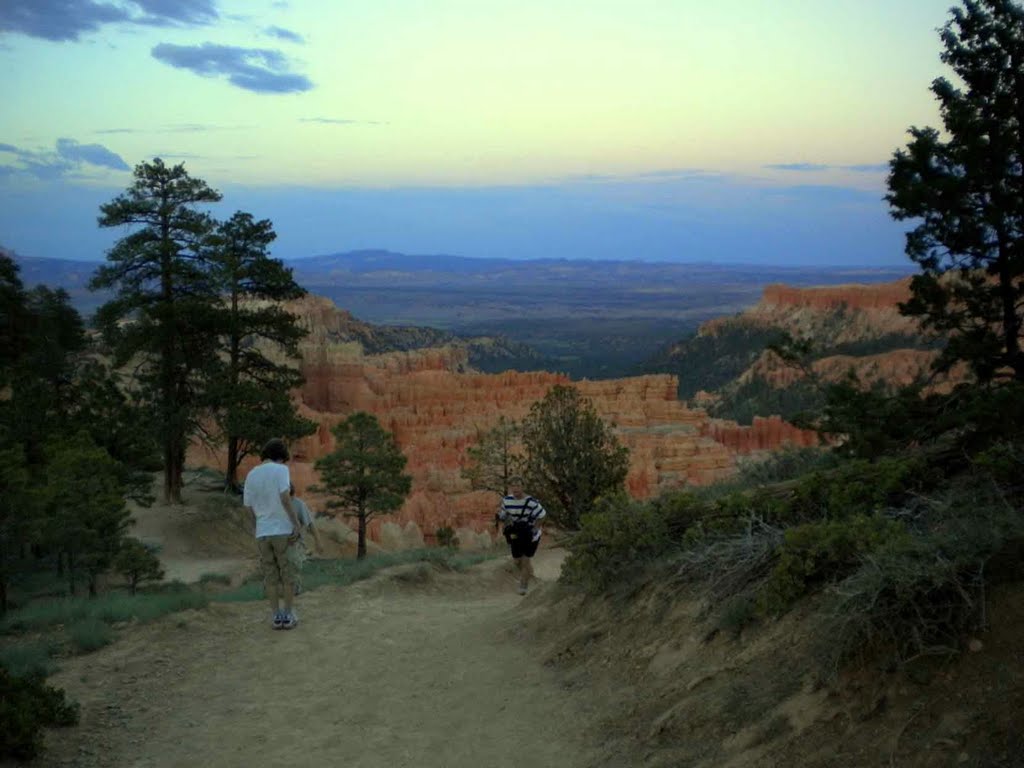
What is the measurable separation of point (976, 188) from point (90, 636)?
13.1 metres

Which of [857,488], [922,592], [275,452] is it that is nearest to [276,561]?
[275,452]

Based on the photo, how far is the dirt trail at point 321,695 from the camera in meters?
5.66

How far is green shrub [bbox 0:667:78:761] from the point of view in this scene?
518 centimetres

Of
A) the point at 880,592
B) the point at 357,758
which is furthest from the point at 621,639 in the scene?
the point at 880,592

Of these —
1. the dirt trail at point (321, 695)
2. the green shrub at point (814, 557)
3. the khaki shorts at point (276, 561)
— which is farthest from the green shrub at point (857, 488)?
the khaki shorts at point (276, 561)

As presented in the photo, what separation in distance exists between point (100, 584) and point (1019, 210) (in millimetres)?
16803

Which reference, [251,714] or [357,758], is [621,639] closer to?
[357,758]

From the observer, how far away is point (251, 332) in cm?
2480

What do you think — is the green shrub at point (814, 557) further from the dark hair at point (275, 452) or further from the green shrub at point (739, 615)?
the dark hair at point (275, 452)

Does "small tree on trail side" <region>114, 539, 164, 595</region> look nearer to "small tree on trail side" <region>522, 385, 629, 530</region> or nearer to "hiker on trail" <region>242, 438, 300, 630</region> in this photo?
"hiker on trail" <region>242, 438, 300, 630</region>

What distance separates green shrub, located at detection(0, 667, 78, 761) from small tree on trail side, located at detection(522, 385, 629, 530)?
13945 millimetres

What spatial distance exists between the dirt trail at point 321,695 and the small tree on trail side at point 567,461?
9858 millimetres

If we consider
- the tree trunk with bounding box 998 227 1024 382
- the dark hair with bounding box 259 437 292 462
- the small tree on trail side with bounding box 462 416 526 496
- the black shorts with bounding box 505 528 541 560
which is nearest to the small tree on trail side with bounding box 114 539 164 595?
the black shorts with bounding box 505 528 541 560

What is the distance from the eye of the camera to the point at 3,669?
5703 mm
